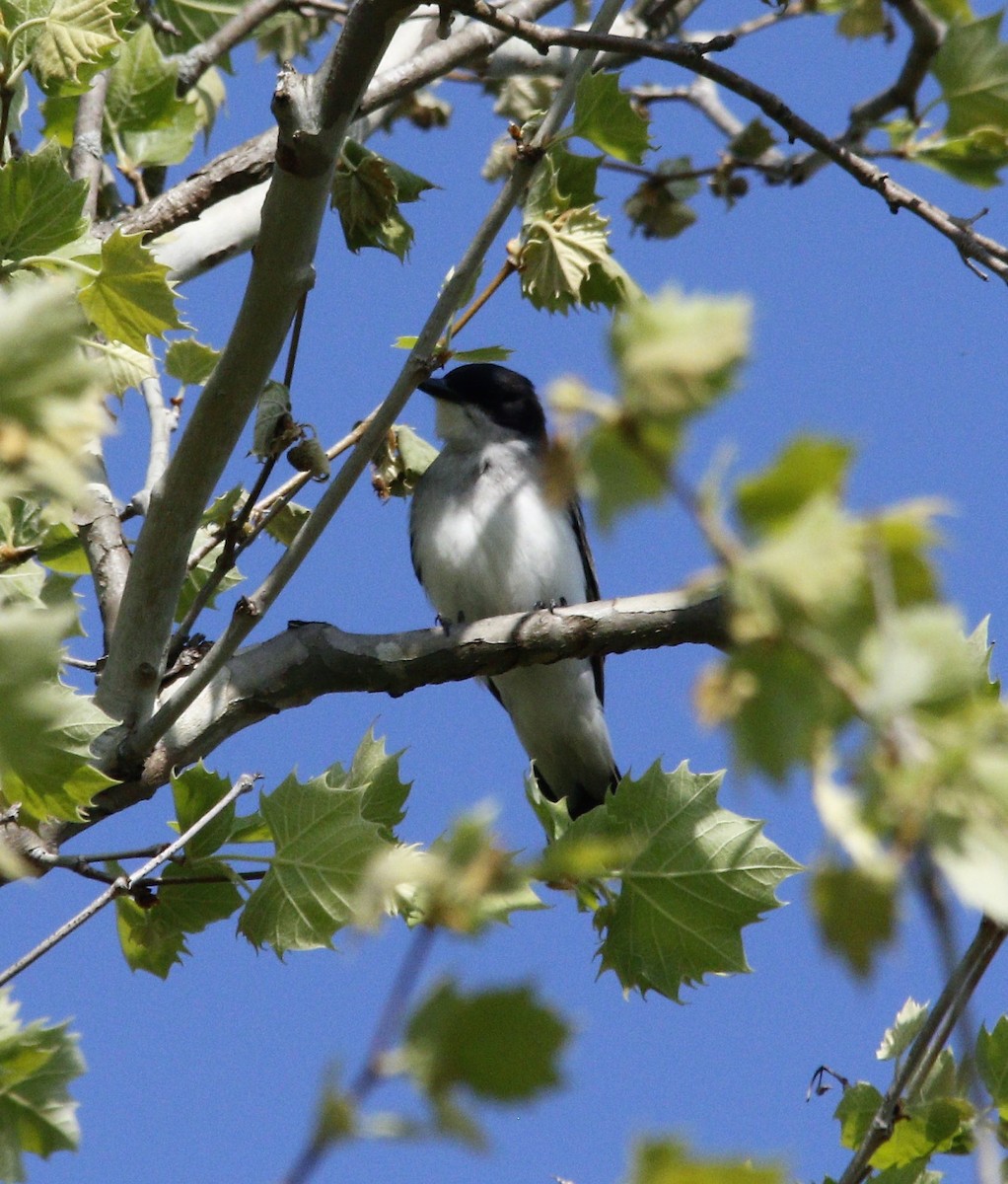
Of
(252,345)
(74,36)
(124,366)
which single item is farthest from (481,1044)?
(74,36)

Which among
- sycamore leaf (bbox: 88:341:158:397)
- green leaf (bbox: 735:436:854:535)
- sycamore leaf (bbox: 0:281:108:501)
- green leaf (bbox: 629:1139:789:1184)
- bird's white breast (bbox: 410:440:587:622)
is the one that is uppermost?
bird's white breast (bbox: 410:440:587:622)

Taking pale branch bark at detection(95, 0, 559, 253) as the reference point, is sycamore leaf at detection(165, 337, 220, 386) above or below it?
below

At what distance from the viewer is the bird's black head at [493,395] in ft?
22.1

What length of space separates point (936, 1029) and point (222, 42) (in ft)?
14.7

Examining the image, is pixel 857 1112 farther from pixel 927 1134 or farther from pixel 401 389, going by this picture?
pixel 401 389

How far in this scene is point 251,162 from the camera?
14.5 feet

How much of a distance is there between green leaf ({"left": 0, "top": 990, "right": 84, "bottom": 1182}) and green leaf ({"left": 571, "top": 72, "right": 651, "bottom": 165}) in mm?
1997

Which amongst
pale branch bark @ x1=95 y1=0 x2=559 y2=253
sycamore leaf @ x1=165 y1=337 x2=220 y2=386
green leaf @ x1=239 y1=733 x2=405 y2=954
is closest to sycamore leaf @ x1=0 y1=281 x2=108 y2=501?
green leaf @ x1=239 y1=733 x2=405 y2=954

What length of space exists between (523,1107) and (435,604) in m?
5.35

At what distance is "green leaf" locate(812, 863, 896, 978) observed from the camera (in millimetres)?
1000

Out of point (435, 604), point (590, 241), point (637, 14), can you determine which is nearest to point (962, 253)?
point (590, 241)

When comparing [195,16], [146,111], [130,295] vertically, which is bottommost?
[130,295]

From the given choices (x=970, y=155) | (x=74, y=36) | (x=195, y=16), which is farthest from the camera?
(x=195, y=16)

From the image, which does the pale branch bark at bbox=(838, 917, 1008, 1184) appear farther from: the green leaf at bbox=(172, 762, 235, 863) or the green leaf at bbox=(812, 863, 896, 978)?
the green leaf at bbox=(172, 762, 235, 863)
